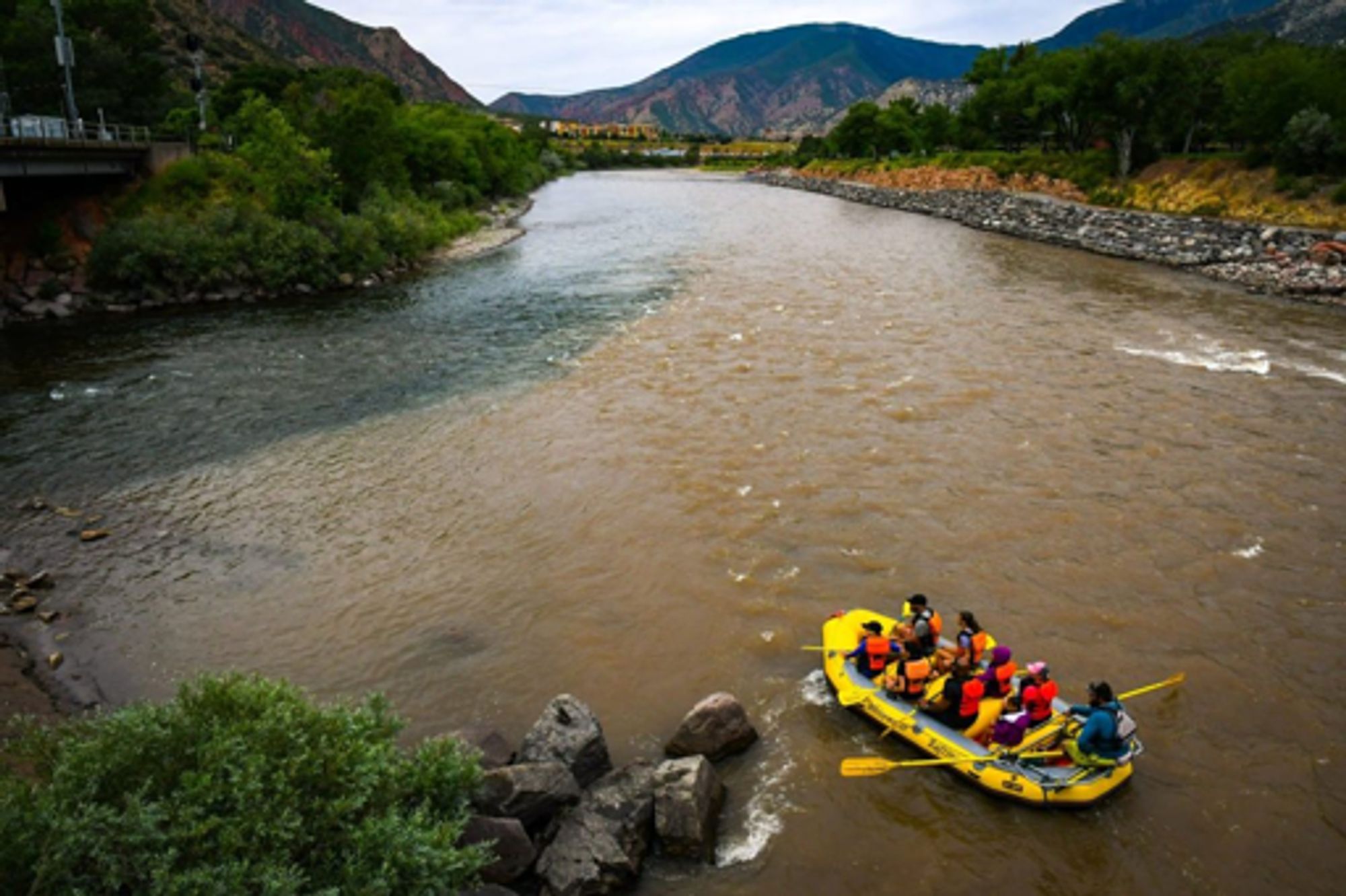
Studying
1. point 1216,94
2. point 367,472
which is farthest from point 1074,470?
point 1216,94

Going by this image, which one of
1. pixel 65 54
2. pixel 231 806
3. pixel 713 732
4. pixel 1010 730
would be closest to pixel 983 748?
pixel 1010 730

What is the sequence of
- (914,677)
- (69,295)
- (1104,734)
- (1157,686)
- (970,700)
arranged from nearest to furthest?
(1104,734) → (970,700) → (1157,686) → (914,677) → (69,295)

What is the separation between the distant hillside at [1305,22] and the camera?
13300 centimetres

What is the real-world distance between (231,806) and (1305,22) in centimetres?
20167

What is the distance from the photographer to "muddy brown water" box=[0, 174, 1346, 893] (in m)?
9.78

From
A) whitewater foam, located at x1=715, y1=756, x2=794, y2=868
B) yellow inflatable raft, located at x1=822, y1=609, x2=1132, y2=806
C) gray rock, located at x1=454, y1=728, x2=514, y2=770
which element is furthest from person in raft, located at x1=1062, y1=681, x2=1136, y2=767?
gray rock, located at x1=454, y1=728, x2=514, y2=770

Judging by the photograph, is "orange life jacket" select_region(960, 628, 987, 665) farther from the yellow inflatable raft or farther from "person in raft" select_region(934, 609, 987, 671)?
the yellow inflatable raft

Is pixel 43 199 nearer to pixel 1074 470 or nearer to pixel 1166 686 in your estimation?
pixel 1074 470

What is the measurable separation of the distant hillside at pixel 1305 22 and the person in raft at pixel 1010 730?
154598 millimetres

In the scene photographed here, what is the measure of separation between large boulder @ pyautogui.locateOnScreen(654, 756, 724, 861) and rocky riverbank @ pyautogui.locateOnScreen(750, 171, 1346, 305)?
1405 inches

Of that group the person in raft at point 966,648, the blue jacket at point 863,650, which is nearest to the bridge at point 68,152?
the blue jacket at point 863,650

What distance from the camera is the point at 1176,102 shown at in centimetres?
5550

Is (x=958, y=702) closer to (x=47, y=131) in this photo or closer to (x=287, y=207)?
(x=287, y=207)

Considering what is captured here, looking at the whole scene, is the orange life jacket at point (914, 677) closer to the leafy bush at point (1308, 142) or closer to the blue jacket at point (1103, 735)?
the blue jacket at point (1103, 735)
